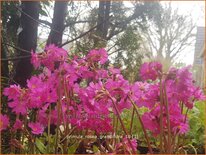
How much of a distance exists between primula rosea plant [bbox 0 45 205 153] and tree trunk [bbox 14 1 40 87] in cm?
28

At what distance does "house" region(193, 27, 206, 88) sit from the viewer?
3.20 feet

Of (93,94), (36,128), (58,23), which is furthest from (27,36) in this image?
(93,94)

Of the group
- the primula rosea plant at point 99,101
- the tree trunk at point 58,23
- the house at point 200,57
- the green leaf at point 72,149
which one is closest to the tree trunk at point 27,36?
the tree trunk at point 58,23

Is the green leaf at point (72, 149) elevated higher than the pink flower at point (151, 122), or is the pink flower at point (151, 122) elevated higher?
the pink flower at point (151, 122)

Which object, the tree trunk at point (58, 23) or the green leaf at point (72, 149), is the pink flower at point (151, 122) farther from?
the tree trunk at point (58, 23)

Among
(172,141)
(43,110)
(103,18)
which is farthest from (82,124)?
(103,18)

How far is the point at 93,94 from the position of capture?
66 cm

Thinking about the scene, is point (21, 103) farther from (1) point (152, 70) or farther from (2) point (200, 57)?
(2) point (200, 57)

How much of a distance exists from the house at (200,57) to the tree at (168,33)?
3cm

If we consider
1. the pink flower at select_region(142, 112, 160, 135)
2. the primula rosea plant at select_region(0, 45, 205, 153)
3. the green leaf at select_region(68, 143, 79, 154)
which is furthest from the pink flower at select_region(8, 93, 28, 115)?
the pink flower at select_region(142, 112, 160, 135)

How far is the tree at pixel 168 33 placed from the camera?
1.07 meters

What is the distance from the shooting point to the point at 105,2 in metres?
1.19

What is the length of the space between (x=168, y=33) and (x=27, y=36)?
50 cm

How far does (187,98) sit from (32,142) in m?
0.39
